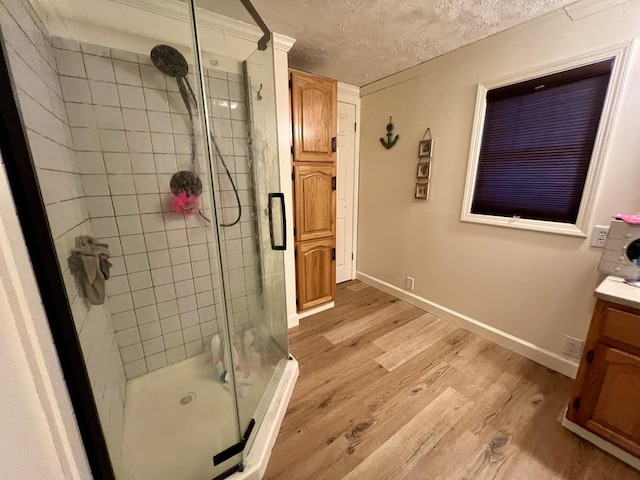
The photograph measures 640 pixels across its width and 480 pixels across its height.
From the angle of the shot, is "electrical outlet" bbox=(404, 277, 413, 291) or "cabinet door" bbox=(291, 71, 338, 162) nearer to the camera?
"cabinet door" bbox=(291, 71, 338, 162)

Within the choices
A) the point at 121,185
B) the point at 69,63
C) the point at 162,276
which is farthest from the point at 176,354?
the point at 69,63

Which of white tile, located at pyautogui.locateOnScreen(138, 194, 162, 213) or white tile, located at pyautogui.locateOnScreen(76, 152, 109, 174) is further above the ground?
white tile, located at pyautogui.locateOnScreen(76, 152, 109, 174)

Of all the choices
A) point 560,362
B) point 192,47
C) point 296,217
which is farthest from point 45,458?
point 560,362

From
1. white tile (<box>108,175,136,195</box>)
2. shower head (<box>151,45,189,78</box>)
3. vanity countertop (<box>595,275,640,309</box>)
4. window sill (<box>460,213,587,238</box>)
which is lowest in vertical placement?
vanity countertop (<box>595,275,640,309</box>)

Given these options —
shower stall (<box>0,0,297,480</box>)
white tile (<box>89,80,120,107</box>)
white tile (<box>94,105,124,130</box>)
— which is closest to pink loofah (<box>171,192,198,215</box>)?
shower stall (<box>0,0,297,480</box>)

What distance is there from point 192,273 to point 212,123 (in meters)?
0.98

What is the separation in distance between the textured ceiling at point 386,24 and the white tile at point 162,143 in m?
0.93

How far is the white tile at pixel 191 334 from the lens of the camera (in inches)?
68.5

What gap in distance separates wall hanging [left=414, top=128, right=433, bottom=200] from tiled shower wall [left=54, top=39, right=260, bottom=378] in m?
1.57

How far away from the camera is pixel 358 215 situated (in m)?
3.13

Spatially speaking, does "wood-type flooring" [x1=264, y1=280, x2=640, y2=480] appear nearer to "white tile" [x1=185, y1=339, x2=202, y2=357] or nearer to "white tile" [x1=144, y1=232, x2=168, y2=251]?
"white tile" [x1=185, y1=339, x2=202, y2=357]

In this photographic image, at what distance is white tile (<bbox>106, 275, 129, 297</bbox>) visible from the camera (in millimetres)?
1407

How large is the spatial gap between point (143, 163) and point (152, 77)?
486 millimetres

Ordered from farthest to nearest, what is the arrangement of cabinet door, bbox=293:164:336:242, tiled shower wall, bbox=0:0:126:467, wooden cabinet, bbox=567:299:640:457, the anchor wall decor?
the anchor wall decor < cabinet door, bbox=293:164:336:242 < wooden cabinet, bbox=567:299:640:457 < tiled shower wall, bbox=0:0:126:467
